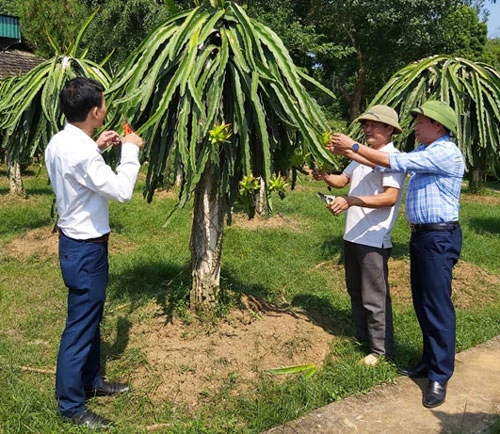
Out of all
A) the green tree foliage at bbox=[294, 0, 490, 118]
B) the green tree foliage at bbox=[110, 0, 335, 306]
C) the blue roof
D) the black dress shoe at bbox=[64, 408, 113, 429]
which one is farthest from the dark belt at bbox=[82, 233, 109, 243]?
the blue roof

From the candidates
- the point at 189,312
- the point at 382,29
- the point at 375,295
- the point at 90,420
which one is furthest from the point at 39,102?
the point at 382,29

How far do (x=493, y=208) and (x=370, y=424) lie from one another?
10.3 metres

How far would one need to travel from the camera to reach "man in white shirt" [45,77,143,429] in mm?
2996

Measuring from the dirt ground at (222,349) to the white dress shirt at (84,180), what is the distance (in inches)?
43.1

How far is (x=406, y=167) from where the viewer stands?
3508mm

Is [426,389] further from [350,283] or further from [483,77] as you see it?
[483,77]

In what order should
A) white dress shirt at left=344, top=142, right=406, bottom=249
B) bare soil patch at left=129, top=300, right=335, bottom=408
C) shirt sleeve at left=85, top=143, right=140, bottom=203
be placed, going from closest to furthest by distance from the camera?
shirt sleeve at left=85, top=143, right=140, bottom=203 < bare soil patch at left=129, top=300, right=335, bottom=408 < white dress shirt at left=344, top=142, right=406, bottom=249

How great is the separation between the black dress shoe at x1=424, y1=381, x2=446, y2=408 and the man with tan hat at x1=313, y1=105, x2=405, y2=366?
1.70 ft

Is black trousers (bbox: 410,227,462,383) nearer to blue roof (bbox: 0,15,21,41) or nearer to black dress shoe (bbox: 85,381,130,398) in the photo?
black dress shoe (bbox: 85,381,130,398)

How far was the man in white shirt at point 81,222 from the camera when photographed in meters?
3.00

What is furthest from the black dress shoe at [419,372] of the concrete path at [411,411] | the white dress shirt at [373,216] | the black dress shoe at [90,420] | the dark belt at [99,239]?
the dark belt at [99,239]

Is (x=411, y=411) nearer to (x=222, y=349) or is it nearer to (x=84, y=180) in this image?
(x=222, y=349)

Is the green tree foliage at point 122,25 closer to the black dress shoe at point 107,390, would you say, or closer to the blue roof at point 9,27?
the blue roof at point 9,27

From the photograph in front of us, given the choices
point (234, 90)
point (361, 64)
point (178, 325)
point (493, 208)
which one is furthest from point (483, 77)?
point (361, 64)
